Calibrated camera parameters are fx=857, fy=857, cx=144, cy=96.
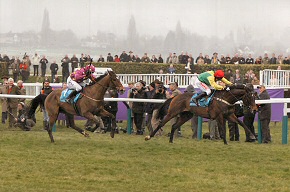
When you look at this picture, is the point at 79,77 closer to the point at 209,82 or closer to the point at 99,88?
the point at 99,88

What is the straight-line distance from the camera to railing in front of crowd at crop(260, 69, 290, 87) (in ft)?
93.9

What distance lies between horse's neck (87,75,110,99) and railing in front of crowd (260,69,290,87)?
505 inches

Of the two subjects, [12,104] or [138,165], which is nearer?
[138,165]

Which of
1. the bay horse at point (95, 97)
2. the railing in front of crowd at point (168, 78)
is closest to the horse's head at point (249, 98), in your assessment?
the bay horse at point (95, 97)

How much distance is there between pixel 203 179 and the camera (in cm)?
1167

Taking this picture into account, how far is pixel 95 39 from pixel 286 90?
96.6 feet

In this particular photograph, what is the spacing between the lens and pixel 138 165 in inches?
508

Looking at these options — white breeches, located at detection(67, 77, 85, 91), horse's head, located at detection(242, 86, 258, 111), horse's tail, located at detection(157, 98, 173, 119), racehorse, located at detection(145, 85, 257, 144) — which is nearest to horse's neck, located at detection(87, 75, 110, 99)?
white breeches, located at detection(67, 77, 85, 91)

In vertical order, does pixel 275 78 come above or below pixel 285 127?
above

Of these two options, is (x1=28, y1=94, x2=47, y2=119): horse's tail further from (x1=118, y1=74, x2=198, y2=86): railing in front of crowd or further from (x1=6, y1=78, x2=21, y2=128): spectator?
(x1=118, y1=74, x2=198, y2=86): railing in front of crowd

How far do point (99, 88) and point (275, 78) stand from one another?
1330cm

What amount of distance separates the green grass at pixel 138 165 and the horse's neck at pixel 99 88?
0.90m

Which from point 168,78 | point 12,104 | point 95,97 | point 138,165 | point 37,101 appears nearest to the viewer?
point 138,165

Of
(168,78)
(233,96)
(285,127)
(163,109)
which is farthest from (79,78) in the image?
(168,78)
